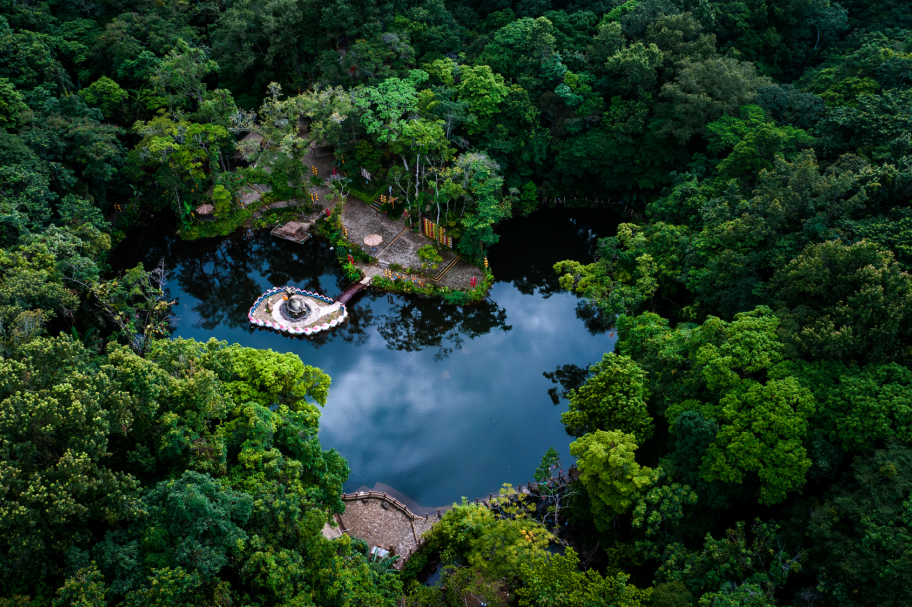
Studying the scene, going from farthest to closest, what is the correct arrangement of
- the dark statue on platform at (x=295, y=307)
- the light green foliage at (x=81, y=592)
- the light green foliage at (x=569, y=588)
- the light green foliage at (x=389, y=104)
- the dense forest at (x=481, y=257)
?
the light green foliage at (x=389, y=104), the dark statue on platform at (x=295, y=307), the light green foliage at (x=569, y=588), the dense forest at (x=481, y=257), the light green foliage at (x=81, y=592)

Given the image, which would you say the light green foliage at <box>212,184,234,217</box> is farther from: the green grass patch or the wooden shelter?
the wooden shelter

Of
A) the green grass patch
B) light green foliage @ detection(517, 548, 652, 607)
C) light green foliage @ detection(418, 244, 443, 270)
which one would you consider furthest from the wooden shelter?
light green foliage @ detection(517, 548, 652, 607)

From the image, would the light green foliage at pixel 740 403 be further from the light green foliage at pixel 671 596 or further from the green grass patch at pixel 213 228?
the green grass patch at pixel 213 228

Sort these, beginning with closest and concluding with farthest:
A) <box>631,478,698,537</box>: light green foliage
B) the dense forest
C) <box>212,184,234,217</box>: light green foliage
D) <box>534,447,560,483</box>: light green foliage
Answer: the dense forest < <box>631,478,698,537</box>: light green foliage < <box>534,447,560,483</box>: light green foliage < <box>212,184,234,217</box>: light green foliage

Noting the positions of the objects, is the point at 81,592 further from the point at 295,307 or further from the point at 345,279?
the point at 345,279

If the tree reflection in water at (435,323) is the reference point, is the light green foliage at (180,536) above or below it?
above

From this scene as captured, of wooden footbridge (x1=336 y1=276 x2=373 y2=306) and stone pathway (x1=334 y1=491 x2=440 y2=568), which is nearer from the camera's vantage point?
stone pathway (x1=334 y1=491 x2=440 y2=568)

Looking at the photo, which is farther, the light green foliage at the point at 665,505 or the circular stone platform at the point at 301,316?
the circular stone platform at the point at 301,316

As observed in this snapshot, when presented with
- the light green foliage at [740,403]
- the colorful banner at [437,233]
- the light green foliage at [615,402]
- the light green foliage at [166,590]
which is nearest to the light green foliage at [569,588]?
the light green foliage at [740,403]

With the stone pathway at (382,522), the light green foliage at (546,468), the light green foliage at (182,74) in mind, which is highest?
the light green foliage at (182,74)
